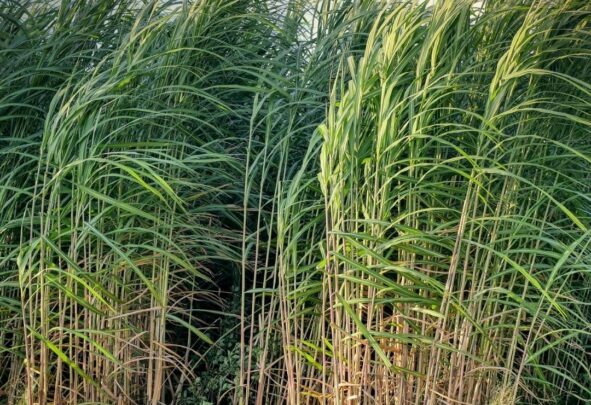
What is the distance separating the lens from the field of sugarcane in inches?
126

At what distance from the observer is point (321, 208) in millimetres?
3559

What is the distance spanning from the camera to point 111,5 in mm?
4285

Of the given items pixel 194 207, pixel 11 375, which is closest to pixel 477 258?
pixel 194 207

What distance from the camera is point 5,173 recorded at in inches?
153

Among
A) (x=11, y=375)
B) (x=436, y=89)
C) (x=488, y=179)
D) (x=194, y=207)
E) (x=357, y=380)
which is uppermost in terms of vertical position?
(x=436, y=89)

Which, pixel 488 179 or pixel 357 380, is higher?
pixel 488 179

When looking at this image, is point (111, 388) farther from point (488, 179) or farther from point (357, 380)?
point (488, 179)

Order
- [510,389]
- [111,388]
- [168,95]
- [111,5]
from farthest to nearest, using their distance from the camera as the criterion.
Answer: [111,5], [168,95], [111,388], [510,389]

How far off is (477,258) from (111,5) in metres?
2.01

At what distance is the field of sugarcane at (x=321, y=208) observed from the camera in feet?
Result: 10.5

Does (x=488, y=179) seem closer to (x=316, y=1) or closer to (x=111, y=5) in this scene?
(x=316, y=1)

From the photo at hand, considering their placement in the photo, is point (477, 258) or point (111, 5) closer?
point (477, 258)

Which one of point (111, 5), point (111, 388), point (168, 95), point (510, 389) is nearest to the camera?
point (510, 389)

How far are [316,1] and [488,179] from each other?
142cm
